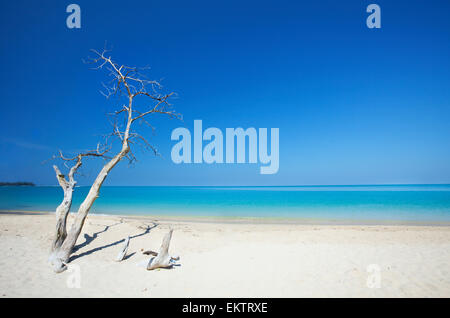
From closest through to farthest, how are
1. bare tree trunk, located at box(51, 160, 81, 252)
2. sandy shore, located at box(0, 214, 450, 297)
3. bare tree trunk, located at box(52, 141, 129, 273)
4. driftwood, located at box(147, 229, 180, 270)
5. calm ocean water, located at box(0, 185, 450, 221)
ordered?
sandy shore, located at box(0, 214, 450, 297)
driftwood, located at box(147, 229, 180, 270)
bare tree trunk, located at box(52, 141, 129, 273)
bare tree trunk, located at box(51, 160, 81, 252)
calm ocean water, located at box(0, 185, 450, 221)

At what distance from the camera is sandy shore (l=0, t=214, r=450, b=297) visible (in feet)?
16.4

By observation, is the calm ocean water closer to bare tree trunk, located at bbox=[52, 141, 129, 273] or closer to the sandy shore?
the sandy shore

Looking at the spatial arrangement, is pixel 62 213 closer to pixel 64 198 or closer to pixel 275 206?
pixel 64 198

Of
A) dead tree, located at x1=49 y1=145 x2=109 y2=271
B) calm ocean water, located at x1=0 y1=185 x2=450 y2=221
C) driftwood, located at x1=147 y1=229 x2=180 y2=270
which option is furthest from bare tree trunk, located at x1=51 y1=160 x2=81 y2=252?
calm ocean water, located at x1=0 y1=185 x2=450 y2=221

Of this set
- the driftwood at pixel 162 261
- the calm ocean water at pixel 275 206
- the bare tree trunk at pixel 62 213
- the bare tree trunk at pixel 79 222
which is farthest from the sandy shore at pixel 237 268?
the calm ocean water at pixel 275 206

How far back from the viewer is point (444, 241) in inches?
370

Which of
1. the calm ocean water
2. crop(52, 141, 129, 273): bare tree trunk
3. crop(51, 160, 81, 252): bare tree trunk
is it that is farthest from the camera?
the calm ocean water

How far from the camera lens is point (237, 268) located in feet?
20.5

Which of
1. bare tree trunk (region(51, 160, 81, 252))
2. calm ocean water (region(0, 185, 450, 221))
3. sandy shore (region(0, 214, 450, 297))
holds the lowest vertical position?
calm ocean water (region(0, 185, 450, 221))

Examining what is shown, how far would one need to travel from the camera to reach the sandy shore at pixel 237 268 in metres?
4.99
